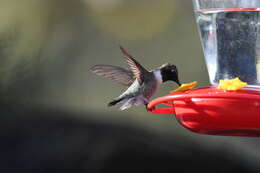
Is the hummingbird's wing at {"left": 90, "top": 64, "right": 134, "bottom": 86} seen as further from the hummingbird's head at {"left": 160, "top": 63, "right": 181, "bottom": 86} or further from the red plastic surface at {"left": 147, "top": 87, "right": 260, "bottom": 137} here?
the red plastic surface at {"left": 147, "top": 87, "right": 260, "bottom": 137}

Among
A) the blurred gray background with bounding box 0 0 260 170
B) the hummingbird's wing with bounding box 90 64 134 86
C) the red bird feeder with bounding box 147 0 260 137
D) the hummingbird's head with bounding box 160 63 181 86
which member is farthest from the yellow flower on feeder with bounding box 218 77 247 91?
the blurred gray background with bounding box 0 0 260 170

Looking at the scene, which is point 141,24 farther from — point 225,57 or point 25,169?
point 225,57

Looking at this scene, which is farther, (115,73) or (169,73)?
(115,73)

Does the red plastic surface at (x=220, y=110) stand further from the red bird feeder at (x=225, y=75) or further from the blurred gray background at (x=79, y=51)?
the blurred gray background at (x=79, y=51)

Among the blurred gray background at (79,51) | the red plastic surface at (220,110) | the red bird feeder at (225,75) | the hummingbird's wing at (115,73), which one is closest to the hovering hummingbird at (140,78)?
the hummingbird's wing at (115,73)

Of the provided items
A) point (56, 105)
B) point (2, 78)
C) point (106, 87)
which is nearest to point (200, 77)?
point (106, 87)

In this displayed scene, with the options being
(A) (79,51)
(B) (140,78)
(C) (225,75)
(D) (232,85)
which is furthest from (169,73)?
(A) (79,51)

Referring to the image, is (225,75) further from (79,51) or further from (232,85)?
(79,51)
